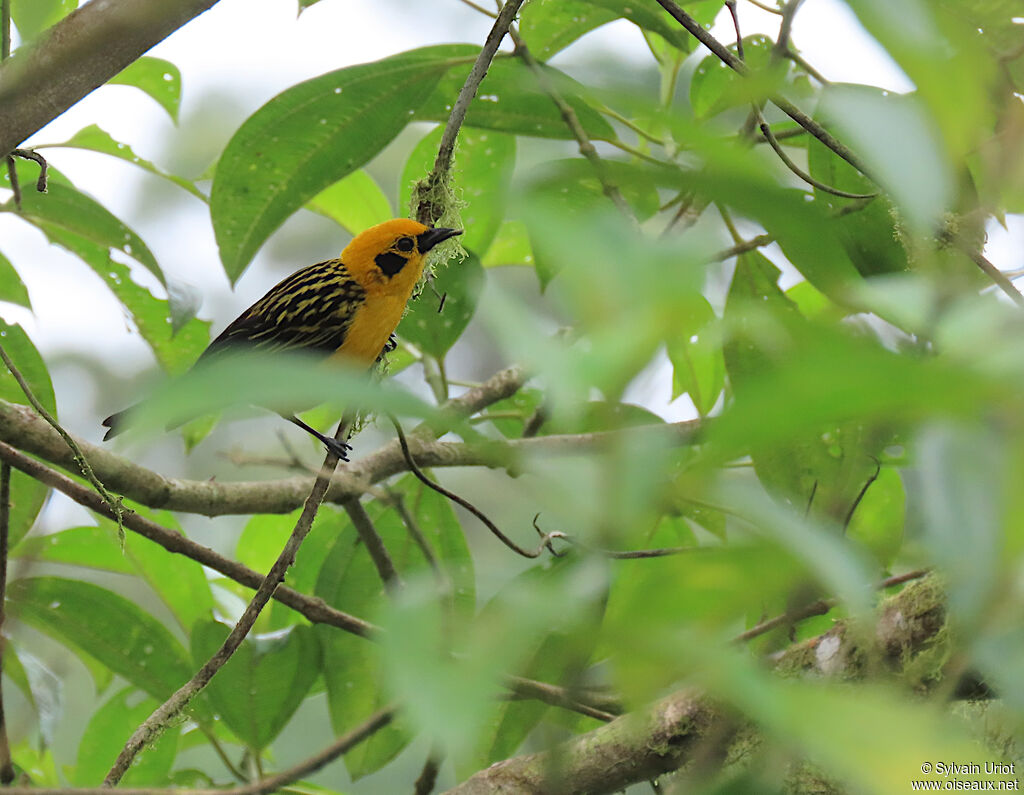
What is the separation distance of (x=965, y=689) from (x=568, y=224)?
1343mm

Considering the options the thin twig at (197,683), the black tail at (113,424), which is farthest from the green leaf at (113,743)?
the thin twig at (197,683)

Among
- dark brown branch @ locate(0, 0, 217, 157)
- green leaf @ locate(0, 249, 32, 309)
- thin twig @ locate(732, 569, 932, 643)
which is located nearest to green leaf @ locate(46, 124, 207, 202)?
green leaf @ locate(0, 249, 32, 309)

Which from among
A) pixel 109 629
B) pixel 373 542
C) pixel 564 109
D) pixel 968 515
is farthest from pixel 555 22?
pixel 968 515

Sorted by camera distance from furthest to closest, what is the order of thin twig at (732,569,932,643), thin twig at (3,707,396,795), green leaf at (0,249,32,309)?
1. green leaf at (0,249,32,309)
2. thin twig at (732,569,932,643)
3. thin twig at (3,707,396,795)

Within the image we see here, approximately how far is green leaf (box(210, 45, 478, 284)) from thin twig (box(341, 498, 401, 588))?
61cm

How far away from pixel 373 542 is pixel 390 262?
3.16 ft

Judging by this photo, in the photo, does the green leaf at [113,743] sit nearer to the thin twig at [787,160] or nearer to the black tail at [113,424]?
the black tail at [113,424]

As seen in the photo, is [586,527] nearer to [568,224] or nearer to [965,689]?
[568,224]

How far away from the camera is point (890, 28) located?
1.29ft

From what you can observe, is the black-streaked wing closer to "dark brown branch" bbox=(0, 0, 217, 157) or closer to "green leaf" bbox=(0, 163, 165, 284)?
"green leaf" bbox=(0, 163, 165, 284)

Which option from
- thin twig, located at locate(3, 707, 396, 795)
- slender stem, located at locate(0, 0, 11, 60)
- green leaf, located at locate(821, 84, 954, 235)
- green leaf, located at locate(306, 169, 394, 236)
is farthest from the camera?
green leaf, located at locate(306, 169, 394, 236)

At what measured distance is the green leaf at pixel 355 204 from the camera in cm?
299

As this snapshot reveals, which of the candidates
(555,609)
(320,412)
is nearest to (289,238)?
(320,412)

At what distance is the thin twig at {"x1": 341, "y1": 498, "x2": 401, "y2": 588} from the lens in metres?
2.28
